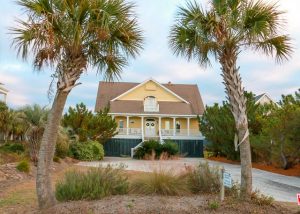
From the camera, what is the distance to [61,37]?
26.5 ft

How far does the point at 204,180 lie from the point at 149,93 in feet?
117

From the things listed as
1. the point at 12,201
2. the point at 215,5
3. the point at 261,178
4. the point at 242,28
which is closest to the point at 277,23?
the point at 242,28

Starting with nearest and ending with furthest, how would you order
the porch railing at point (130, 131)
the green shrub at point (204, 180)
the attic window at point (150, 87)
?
the green shrub at point (204, 180), the porch railing at point (130, 131), the attic window at point (150, 87)

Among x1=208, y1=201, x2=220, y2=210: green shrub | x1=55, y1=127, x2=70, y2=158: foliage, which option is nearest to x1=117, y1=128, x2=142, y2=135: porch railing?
x1=55, y1=127, x2=70, y2=158: foliage

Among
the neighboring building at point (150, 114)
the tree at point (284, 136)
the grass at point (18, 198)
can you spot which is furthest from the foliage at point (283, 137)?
the neighboring building at point (150, 114)

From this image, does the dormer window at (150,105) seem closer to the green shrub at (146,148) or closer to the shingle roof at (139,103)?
the shingle roof at (139,103)

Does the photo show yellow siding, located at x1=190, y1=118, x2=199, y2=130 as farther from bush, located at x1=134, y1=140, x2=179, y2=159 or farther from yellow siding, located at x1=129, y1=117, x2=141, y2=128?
bush, located at x1=134, y1=140, x2=179, y2=159

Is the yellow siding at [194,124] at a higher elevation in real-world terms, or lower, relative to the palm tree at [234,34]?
higher

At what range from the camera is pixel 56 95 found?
26.3ft

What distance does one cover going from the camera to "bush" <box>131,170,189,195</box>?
842 cm

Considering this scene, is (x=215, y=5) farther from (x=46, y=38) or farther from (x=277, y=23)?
(x=46, y=38)

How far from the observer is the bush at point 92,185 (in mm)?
8102

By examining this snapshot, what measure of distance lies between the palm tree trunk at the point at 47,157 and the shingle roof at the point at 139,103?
33958mm

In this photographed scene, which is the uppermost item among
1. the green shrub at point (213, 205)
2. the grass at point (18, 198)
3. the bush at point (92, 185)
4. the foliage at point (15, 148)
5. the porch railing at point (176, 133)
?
the porch railing at point (176, 133)
